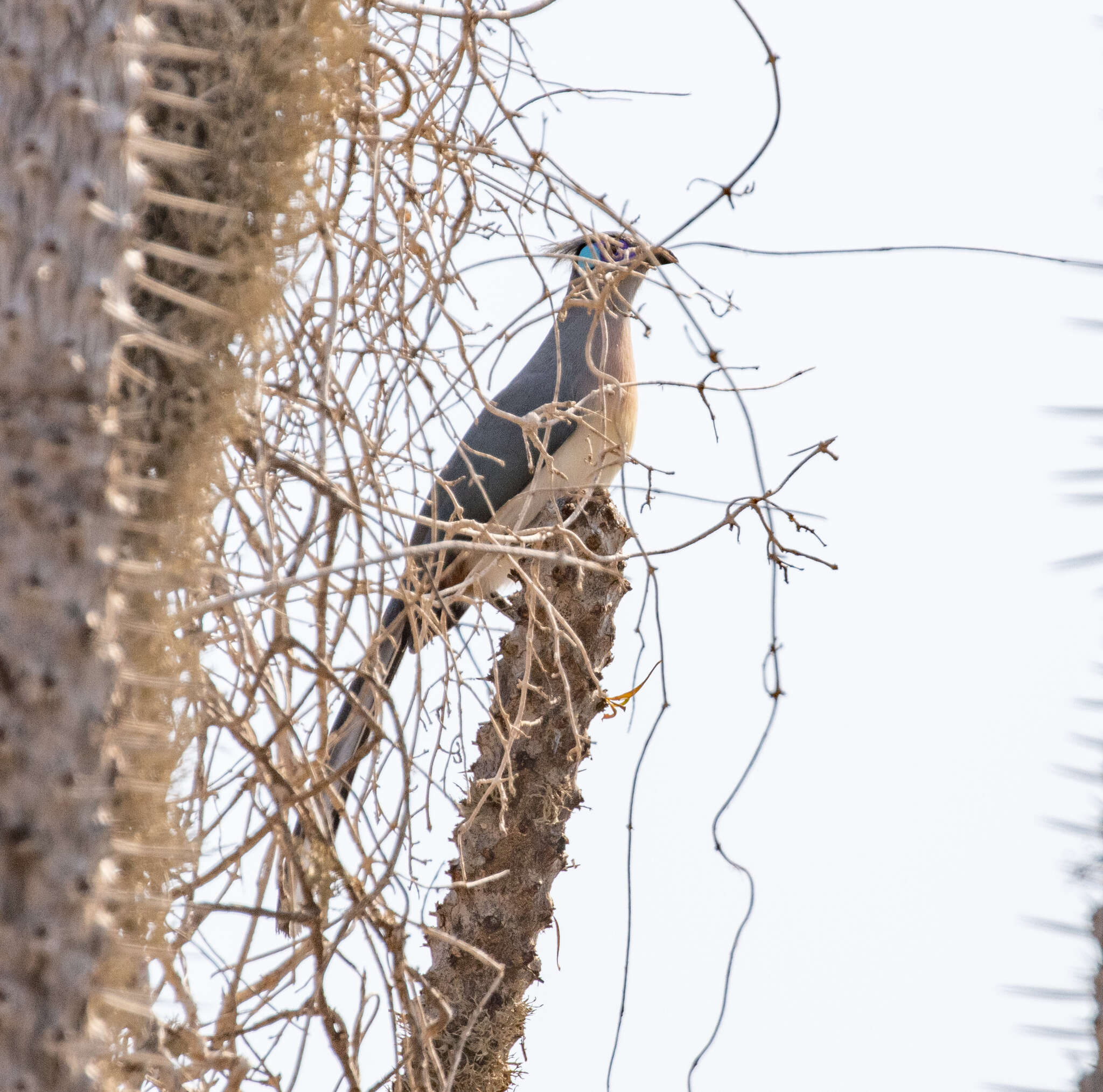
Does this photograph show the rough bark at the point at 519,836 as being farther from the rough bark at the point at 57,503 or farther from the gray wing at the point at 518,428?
the rough bark at the point at 57,503

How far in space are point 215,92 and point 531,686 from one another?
5.66 feet

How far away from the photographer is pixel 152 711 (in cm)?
157

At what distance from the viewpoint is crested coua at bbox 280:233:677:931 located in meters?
2.67

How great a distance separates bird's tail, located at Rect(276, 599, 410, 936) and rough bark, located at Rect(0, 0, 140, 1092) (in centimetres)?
59

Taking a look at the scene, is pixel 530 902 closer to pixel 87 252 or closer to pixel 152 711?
pixel 152 711

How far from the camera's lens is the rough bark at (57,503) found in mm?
1274

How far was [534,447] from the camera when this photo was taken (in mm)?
5816

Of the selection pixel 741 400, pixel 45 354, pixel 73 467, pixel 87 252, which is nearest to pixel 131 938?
pixel 73 467

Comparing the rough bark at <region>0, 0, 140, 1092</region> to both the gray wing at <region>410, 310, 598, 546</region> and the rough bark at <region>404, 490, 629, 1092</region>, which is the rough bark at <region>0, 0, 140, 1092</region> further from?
the gray wing at <region>410, 310, 598, 546</region>

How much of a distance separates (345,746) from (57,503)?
269 centimetres

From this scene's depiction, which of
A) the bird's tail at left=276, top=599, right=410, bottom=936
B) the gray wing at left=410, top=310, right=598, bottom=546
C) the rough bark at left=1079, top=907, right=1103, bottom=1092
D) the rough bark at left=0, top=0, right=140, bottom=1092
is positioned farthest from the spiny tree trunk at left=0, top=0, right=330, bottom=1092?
the gray wing at left=410, top=310, right=598, bottom=546

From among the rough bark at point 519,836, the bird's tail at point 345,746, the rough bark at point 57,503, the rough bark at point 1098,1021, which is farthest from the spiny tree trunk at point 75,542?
the rough bark at point 519,836

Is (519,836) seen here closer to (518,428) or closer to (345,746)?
(345,746)

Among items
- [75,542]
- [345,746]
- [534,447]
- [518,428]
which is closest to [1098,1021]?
[75,542]
